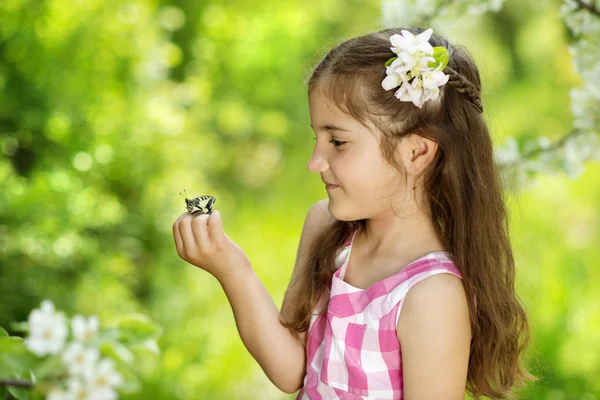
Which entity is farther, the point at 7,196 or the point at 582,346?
the point at 582,346

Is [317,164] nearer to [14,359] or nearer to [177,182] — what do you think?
[14,359]

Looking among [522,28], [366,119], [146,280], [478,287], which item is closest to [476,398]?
[478,287]

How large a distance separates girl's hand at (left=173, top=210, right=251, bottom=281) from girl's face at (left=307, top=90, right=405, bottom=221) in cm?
20

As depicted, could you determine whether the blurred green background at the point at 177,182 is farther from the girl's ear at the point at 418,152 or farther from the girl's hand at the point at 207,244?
the girl's hand at the point at 207,244

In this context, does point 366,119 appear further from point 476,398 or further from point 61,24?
point 61,24

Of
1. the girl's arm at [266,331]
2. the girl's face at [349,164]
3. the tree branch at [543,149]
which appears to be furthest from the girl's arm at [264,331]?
the tree branch at [543,149]

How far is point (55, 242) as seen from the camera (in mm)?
2508

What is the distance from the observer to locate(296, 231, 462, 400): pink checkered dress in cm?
131

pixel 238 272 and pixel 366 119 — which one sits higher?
pixel 366 119

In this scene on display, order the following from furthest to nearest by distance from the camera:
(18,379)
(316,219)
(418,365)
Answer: (316,219), (418,365), (18,379)

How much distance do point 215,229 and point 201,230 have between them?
3cm

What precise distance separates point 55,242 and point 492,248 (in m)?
1.60

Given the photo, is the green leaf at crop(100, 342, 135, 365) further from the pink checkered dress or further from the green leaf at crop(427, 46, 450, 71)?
the green leaf at crop(427, 46, 450, 71)

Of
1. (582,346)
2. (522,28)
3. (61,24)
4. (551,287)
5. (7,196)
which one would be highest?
(522,28)
